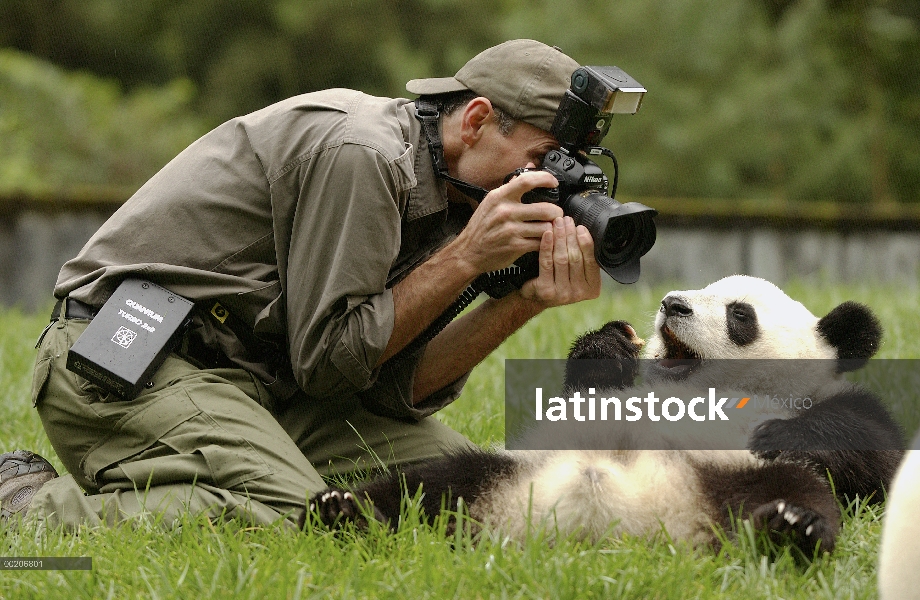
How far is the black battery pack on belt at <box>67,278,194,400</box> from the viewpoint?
2742 millimetres

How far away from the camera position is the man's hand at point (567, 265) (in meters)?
2.80

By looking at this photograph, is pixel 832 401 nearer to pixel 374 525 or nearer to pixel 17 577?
pixel 374 525

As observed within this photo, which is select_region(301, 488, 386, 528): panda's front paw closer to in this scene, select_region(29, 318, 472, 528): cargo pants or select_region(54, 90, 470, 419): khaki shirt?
select_region(29, 318, 472, 528): cargo pants

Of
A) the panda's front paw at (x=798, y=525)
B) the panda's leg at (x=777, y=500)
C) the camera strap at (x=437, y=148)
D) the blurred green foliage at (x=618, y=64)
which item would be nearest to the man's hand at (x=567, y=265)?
the camera strap at (x=437, y=148)

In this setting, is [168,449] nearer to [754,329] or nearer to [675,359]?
[675,359]

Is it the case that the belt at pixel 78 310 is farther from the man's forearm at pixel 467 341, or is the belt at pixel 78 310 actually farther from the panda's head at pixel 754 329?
the panda's head at pixel 754 329

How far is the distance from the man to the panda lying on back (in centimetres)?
39

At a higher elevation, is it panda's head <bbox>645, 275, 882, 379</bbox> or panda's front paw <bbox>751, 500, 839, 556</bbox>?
panda's head <bbox>645, 275, 882, 379</bbox>

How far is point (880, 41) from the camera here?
39.3 feet

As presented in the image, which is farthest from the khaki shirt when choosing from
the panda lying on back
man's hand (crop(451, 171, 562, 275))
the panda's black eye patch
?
the panda's black eye patch

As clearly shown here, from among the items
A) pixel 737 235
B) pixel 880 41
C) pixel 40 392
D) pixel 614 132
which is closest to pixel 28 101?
pixel 614 132

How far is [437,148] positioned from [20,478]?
1.58m

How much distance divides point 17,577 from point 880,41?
12.1 meters

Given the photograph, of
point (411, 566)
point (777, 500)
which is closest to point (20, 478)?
point (411, 566)
